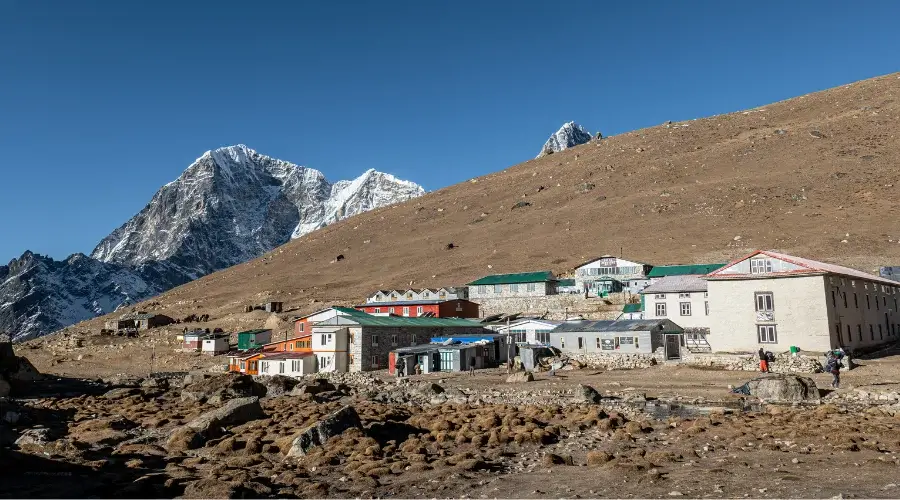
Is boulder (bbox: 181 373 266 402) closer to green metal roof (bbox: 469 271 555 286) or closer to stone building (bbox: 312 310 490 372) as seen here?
stone building (bbox: 312 310 490 372)

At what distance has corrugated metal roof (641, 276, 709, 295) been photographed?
53156 millimetres

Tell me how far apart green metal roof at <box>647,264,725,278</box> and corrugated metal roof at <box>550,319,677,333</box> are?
22287 mm

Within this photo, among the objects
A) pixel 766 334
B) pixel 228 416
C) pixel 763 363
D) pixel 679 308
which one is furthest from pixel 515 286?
pixel 228 416

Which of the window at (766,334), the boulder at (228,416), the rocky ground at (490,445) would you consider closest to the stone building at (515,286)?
the window at (766,334)

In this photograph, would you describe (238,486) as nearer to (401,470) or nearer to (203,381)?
(401,470)

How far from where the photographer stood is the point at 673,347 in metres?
49.0

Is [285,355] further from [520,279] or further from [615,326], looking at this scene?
[520,279]

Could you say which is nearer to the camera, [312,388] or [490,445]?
[490,445]

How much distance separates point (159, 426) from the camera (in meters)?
31.9

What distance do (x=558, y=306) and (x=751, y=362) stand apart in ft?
112

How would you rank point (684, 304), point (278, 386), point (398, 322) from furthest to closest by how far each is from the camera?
point (398, 322)
point (684, 304)
point (278, 386)

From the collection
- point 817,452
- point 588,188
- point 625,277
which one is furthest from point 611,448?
point 588,188

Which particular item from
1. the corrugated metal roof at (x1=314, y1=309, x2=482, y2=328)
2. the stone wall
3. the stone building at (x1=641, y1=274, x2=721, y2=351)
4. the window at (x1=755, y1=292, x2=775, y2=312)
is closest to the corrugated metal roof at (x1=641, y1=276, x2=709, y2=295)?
the stone building at (x1=641, y1=274, x2=721, y2=351)

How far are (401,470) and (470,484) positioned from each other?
118 inches
